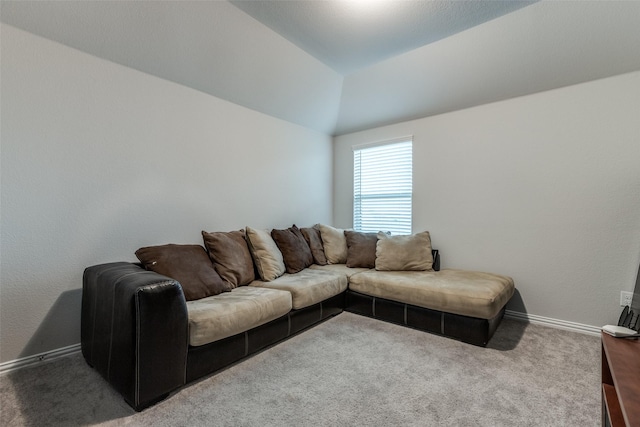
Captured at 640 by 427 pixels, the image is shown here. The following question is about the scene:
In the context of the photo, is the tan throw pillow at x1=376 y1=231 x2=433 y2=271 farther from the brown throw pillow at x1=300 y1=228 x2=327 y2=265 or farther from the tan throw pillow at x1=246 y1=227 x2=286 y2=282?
the tan throw pillow at x1=246 y1=227 x2=286 y2=282

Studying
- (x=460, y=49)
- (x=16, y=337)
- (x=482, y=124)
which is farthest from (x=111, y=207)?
(x=482, y=124)

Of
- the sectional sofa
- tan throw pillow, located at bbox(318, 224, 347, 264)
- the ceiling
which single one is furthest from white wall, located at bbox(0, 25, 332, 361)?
tan throw pillow, located at bbox(318, 224, 347, 264)

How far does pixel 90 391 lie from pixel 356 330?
6.27 ft

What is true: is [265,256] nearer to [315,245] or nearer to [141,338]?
[315,245]

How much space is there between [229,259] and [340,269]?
1287 mm

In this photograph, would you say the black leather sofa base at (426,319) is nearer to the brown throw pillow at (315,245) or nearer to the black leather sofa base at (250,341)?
the black leather sofa base at (250,341)

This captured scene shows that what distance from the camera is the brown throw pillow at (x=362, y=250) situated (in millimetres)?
3385

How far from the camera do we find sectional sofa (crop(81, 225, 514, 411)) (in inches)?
60.1

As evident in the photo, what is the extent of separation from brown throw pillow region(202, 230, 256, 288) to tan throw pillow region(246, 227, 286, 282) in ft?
0.33

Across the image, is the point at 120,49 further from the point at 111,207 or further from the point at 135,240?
the point at 135,240

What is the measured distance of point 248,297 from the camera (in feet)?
7.06

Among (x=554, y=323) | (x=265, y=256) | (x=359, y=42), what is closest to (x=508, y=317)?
(x=554, y=323)

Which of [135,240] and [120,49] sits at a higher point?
[120,49]

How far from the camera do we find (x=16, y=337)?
6.25 feet
